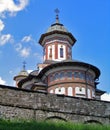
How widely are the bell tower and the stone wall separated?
23.5 m

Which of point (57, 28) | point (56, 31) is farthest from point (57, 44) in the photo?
point (57, 28)

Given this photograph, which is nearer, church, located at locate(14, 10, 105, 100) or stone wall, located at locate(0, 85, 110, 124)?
stone wall, located at locate(0, 85, 110, 124)

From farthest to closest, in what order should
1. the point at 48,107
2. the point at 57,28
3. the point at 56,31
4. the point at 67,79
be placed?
the point at 57,28
the point at 56,31
the point at 67,79
the point at 48,107

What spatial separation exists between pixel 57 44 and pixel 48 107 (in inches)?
1012

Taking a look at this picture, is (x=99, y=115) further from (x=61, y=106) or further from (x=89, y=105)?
(x=61, y=106)

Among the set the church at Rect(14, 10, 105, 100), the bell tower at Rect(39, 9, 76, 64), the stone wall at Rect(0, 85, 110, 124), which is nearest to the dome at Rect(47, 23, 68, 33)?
the bell tower at Rect(39, 9, 76, 64)

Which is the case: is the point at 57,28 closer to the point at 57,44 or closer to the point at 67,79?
the point at 57,44

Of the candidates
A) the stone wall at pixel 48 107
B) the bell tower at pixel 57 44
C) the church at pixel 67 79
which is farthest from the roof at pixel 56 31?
the stone wall at pixel 48 107

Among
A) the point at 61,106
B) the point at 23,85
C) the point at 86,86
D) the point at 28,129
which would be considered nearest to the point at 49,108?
the point at 61,106

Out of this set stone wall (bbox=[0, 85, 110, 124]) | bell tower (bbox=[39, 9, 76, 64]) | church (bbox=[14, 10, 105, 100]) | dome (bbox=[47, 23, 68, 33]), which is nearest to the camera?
stone wall (bbox=[0, 85, 110, 124])

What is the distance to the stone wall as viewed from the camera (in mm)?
26172

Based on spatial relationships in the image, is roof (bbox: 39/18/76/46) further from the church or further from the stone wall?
the stone wall

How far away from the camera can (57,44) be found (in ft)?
172

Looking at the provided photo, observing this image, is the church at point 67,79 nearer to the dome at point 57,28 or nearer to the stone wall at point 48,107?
the dome at point 57,28
